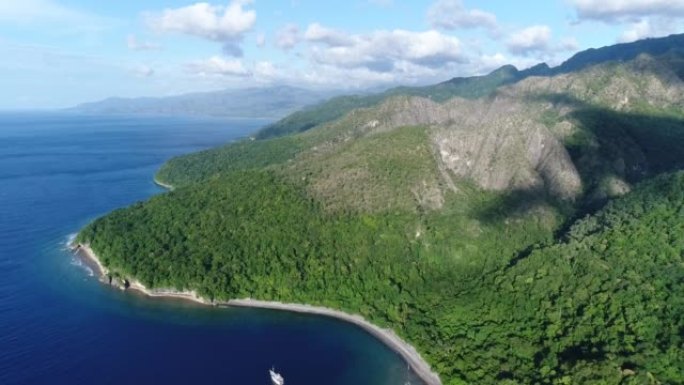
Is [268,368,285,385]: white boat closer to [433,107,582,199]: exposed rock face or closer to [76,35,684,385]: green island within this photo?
[76,35,684,385]: green island

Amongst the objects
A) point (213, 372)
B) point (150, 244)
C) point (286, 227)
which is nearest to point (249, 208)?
point (286, 227)

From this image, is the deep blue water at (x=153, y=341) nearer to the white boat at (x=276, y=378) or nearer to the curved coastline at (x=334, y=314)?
the white boat at (x=276, y=378)

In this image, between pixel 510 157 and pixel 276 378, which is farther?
pixel 510 157

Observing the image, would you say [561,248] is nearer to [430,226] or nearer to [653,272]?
[653,272]

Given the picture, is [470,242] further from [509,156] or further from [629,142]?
[629,142]

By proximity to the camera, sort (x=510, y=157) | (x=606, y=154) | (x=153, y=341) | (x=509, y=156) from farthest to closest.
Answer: (x=606, y=154) → (x=510, y=157) → (x=509, y=156) → (x=153, y=341)

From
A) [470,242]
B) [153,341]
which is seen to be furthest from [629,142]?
[153,341]

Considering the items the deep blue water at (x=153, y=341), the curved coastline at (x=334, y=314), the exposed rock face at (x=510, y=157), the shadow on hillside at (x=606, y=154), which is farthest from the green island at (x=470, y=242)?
the deep blue water at (x=153, y=341)
